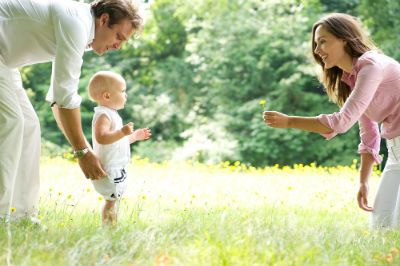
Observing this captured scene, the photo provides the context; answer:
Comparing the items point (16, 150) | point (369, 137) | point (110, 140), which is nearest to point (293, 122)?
point (369, 137)

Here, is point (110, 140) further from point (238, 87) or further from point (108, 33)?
point (238, 87)

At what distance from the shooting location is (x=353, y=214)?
160 inches

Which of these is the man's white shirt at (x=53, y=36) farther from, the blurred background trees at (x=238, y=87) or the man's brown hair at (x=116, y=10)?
the blurred background trees at (x=238, y=87)

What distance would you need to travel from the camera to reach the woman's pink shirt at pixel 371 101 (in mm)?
2879

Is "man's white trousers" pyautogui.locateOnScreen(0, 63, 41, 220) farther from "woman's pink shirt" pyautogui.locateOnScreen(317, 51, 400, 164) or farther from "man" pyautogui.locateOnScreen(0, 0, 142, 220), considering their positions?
"woman's pink shirt" pyautogui.locateOnScreen(317, 51, 400, 164)

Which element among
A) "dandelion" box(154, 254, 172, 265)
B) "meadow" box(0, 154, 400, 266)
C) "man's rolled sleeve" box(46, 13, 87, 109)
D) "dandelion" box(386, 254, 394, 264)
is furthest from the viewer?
"man's rolled sleeve" box(46, 13, 87, 109)

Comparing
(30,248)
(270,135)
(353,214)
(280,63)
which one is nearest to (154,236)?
(30,248)

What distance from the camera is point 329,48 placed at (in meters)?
3.20

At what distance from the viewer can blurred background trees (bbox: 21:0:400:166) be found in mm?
12547

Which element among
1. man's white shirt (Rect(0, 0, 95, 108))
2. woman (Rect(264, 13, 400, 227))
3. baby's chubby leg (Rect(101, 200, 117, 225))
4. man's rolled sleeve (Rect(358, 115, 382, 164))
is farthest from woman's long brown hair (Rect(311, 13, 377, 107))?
baby's chubby leg (Rect(101, 200, 117, 225))

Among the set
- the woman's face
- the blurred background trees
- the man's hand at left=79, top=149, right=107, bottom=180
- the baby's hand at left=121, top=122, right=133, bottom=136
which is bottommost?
the blurred background trees

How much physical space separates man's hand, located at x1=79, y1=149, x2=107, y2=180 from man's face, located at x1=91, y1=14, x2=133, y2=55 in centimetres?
77

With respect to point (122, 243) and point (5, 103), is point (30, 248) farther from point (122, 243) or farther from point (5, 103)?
point (5, 103)

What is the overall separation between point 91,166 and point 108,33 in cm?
91
